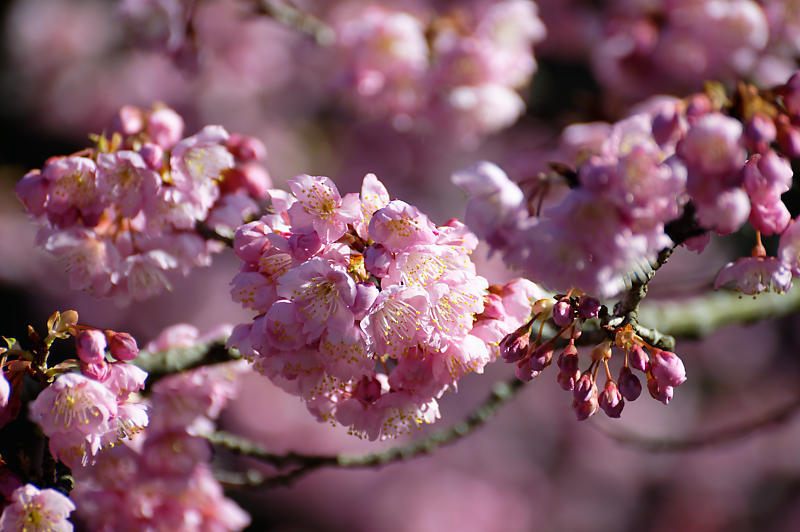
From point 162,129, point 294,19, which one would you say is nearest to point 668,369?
point 162,129

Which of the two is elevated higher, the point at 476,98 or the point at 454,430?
the point at 476,98

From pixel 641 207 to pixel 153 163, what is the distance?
A: 2.81 feet

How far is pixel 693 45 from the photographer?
238 centimetres

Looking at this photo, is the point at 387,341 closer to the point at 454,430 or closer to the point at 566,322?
the point at 566,322

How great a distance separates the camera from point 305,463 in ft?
5.17

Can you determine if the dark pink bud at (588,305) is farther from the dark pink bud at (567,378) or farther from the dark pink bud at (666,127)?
the dark pink bud at (666,127)

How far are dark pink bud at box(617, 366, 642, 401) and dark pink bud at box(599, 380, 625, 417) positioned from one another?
0.02 metres

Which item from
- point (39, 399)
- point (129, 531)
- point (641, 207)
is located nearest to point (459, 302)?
point (641, 207)

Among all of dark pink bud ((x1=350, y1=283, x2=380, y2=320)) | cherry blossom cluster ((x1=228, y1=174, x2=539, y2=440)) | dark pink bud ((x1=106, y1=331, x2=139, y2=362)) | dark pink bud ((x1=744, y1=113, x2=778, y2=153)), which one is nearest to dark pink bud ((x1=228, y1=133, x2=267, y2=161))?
cherry blossom cluster ((x1=228, y1=174, x2=539, y2=440))

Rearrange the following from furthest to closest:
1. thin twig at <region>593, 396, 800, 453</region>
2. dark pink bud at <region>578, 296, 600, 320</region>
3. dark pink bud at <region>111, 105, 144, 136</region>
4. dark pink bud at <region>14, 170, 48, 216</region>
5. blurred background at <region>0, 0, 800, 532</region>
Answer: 1. blurred background at <region>0, 0, 800, 532</region>
2. thin twig at <region>593, 396, 800, 453</region>
3. dark pink bud at <region>111, 105, 144, 136</region>
4. dark pink bud at <region>14, 170, 48, 216</region>
5. dark pink bud at <region>578, 296, 600, 320</region>

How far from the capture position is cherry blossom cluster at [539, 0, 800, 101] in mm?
2305

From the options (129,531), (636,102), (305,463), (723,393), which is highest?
(636,102)

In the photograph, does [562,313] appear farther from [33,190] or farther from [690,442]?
[690,442]

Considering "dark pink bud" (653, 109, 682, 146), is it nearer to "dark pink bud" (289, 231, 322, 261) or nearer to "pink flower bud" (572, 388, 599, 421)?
"pink flower bud" (572, 388, 599, 421)
